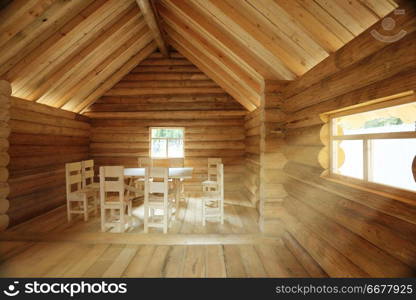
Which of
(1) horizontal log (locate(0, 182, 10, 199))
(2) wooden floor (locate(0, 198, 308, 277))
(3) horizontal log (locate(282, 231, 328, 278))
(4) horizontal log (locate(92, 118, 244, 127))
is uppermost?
(4) horizontal log (locate(92, 118, 244, 127))

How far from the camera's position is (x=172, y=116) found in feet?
24.6

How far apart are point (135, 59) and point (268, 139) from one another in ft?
17.9

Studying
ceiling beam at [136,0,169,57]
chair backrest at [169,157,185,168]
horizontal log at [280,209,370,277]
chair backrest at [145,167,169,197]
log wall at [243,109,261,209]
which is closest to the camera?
horizontal log at [280,209,370,277]

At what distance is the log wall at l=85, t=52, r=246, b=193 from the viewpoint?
7477 mm

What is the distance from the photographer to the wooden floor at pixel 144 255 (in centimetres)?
281

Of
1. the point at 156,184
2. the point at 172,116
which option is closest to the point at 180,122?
the point at 172,116

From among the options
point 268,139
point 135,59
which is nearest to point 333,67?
point 268,139

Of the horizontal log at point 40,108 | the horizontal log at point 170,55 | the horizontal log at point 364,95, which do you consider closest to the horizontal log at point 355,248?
the horizontal log at point 364,95

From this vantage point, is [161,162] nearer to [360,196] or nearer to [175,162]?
[175,162]

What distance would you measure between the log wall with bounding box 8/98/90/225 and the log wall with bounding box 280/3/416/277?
554cm

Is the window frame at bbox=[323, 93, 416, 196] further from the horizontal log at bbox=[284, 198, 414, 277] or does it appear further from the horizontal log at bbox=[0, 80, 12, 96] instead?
the horizontal log at bbox=[0, 80, 12, 96]

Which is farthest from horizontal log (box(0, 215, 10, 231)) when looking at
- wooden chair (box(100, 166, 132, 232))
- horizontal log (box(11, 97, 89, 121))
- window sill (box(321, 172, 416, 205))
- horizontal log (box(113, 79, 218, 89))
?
window sill (box(321, 172, 416, 205))

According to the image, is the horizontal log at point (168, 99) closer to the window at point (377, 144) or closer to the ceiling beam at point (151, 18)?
the ceiling beam at point (151, 18)

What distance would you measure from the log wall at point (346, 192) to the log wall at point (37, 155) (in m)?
5.54
